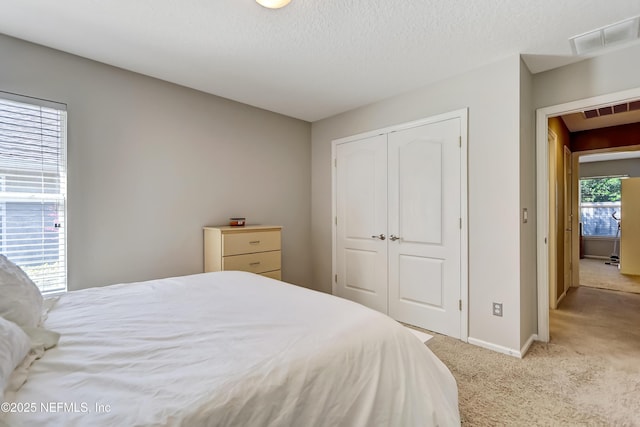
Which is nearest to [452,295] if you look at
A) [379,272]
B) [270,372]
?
[379,272]

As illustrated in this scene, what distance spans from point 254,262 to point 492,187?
229 cm

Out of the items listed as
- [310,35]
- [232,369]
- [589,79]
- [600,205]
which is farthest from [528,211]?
[600,205]

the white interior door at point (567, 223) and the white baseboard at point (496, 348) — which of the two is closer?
the white baseboard at point (496, 348)

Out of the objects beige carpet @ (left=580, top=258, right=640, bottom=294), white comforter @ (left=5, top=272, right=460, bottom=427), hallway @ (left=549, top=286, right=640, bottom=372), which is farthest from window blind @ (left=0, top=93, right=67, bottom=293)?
beige carpet @ (left=580, top=258, right=640, bottom=294)

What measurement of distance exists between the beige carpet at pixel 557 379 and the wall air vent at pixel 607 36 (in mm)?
2359

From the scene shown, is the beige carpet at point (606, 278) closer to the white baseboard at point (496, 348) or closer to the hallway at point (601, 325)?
the hallway at point (601, 325)

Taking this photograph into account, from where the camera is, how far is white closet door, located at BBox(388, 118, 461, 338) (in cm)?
278

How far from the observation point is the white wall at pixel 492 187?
2402 mm

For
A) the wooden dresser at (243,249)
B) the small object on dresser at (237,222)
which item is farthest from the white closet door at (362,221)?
the small object on dresser at (237,222)

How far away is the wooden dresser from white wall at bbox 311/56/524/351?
1.92m

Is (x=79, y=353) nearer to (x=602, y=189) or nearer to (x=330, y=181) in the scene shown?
(x=330, y=181)

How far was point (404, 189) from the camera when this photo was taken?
3.14m

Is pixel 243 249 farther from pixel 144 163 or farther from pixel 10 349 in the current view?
pixel 10 349

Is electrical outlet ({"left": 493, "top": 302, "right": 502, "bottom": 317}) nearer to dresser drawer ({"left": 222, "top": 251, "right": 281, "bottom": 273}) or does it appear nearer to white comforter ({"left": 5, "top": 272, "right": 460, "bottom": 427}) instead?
white comforter ({"left": 5, "top": 272, "right": 460, "bottom": 427})
